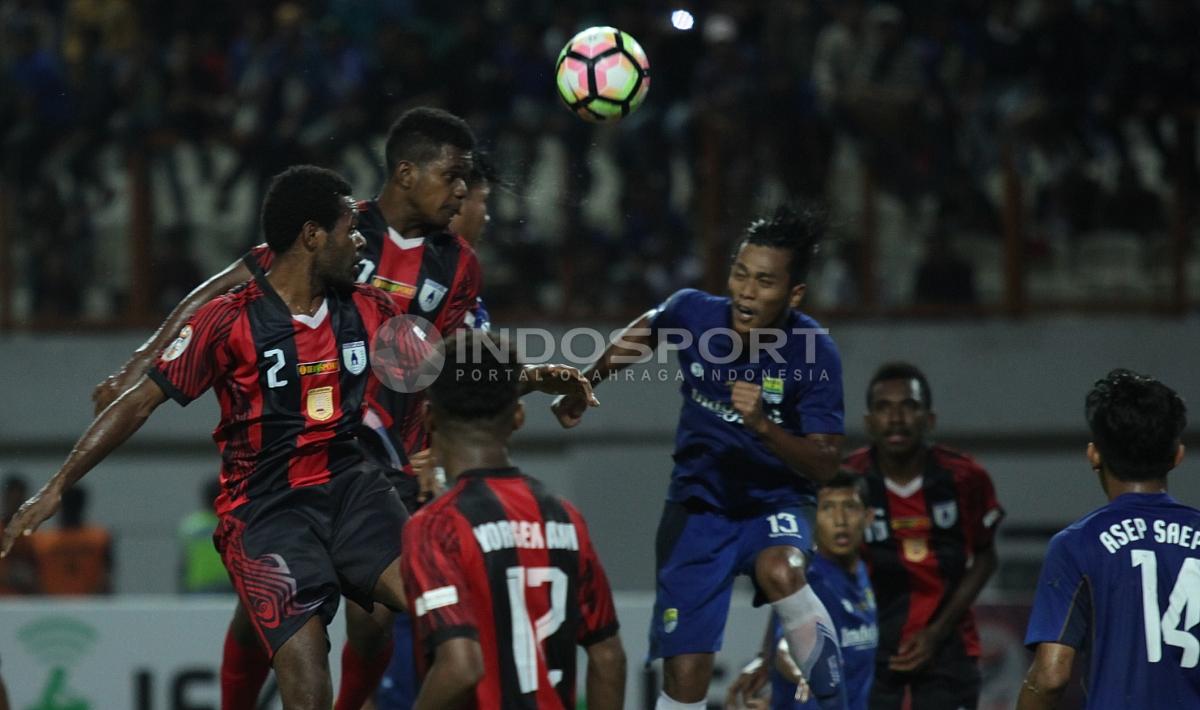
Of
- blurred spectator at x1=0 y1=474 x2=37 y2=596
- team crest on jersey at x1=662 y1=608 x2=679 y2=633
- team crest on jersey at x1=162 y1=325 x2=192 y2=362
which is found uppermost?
team crest on jersey at x1=162 y1=325 x2=192 y2=362

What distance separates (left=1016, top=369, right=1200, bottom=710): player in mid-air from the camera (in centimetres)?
431

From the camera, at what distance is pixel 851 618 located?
22.6 ft

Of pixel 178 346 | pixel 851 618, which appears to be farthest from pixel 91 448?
pixel 851 618

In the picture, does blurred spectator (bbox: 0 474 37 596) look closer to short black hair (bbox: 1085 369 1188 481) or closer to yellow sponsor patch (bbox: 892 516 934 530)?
yellow sponsor patch (bbox: 892 516 934 530)

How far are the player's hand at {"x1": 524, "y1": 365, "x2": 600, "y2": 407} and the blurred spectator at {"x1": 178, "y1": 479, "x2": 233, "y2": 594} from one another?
5460mm

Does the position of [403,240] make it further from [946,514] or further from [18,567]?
[18,567]

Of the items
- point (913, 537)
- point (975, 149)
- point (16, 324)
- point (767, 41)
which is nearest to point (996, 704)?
point (913, 537)

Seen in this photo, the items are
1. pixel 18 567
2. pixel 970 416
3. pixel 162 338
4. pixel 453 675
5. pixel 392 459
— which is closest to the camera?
pixel 453 675

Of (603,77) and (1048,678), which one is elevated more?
(603,77)

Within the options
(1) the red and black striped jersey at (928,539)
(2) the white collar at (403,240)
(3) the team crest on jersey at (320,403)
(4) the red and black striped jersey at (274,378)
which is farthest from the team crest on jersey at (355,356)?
(1) the red and black striped jersey at (928,539)

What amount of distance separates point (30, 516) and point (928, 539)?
4.05 metres

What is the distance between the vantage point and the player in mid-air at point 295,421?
5.20 metres

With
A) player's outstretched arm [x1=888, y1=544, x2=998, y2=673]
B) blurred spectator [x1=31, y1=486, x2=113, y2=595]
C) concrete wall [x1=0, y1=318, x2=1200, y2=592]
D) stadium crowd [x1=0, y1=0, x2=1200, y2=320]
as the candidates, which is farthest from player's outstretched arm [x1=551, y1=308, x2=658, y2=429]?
blurred spectator [x1=31, y1=486, x2=113, y2=595]

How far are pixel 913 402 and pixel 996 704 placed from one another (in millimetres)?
2663
